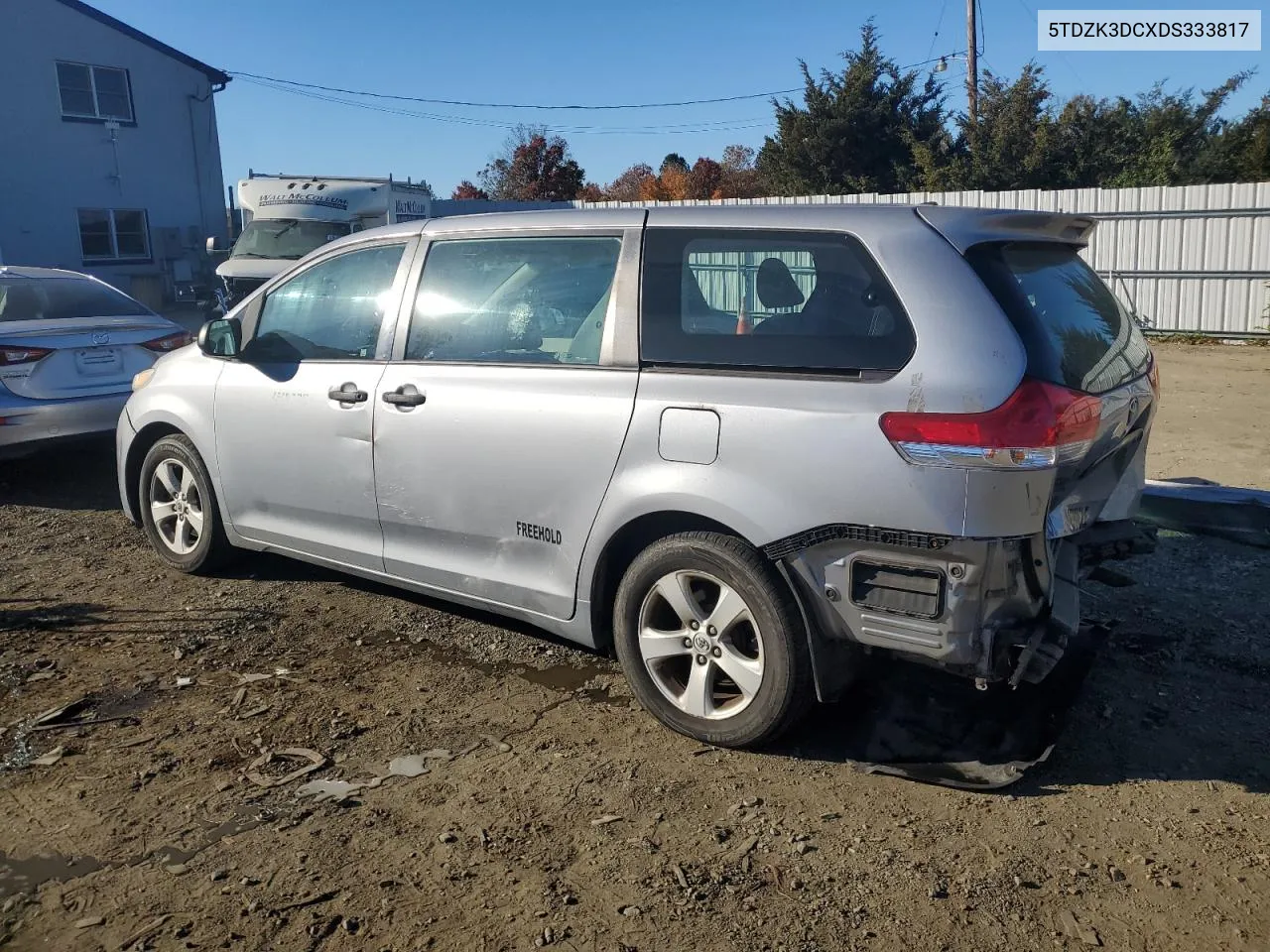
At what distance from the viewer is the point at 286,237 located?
57.0ft

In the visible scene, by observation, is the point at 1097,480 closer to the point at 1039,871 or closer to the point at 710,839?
the point at 1039,871

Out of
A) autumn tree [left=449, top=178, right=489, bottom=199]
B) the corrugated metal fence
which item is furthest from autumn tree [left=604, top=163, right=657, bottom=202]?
the corrugated metal fence

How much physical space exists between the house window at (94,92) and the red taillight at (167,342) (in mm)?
19764

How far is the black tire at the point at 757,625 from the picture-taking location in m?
3.51

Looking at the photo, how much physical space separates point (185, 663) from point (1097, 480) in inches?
144

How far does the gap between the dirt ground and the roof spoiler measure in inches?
67.9

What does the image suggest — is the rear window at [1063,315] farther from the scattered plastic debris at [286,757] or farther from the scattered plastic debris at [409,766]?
the scattered plastic debris at [286,757]

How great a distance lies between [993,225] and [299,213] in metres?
15.5

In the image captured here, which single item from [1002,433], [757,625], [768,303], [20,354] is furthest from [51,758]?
[20,354]

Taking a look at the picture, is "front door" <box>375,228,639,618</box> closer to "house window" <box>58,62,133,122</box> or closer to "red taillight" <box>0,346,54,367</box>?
"red taillight" <box>0,346,54,367</box>

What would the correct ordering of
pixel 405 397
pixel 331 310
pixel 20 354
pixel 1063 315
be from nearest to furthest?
pixel 1063 315
pixel 405 397
pixel 331 310
pixel 20 354

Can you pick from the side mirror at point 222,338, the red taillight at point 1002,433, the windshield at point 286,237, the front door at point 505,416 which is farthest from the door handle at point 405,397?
the windshield at point 286,237

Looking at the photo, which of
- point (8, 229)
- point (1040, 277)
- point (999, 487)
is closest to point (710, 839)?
point (999, 487)

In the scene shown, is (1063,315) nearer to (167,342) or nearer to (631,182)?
(167,342)
